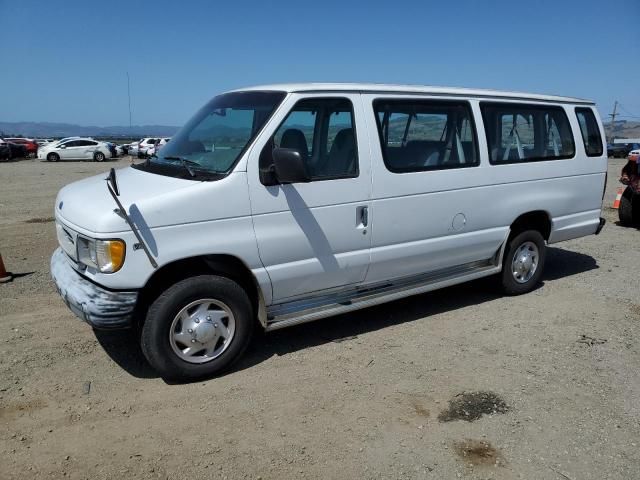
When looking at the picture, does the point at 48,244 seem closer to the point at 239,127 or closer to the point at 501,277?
the point at 239,127

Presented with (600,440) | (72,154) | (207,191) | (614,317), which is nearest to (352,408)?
(600,440)

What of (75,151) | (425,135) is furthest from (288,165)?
(75,151)

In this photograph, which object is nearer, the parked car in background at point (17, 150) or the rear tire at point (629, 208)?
the rear tire at point (629, 208)

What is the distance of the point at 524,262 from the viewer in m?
5.82

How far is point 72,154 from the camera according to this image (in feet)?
102

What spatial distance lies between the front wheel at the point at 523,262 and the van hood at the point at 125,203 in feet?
11.9

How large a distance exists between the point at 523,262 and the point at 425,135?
6.68ft

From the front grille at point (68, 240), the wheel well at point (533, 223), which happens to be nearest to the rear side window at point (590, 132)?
the wheel well at point (533, 223)

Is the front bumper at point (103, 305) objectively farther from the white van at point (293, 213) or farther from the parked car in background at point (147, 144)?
the parked car in background at point (147, 144)

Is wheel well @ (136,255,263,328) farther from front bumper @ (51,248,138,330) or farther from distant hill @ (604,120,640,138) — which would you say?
distant hill @ (604,120,640,138)

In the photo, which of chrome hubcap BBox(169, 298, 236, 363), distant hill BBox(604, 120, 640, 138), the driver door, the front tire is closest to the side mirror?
the driver door

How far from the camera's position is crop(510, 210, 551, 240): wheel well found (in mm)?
5641

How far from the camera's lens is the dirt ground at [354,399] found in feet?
9.86

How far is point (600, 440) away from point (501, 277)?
2650mm
